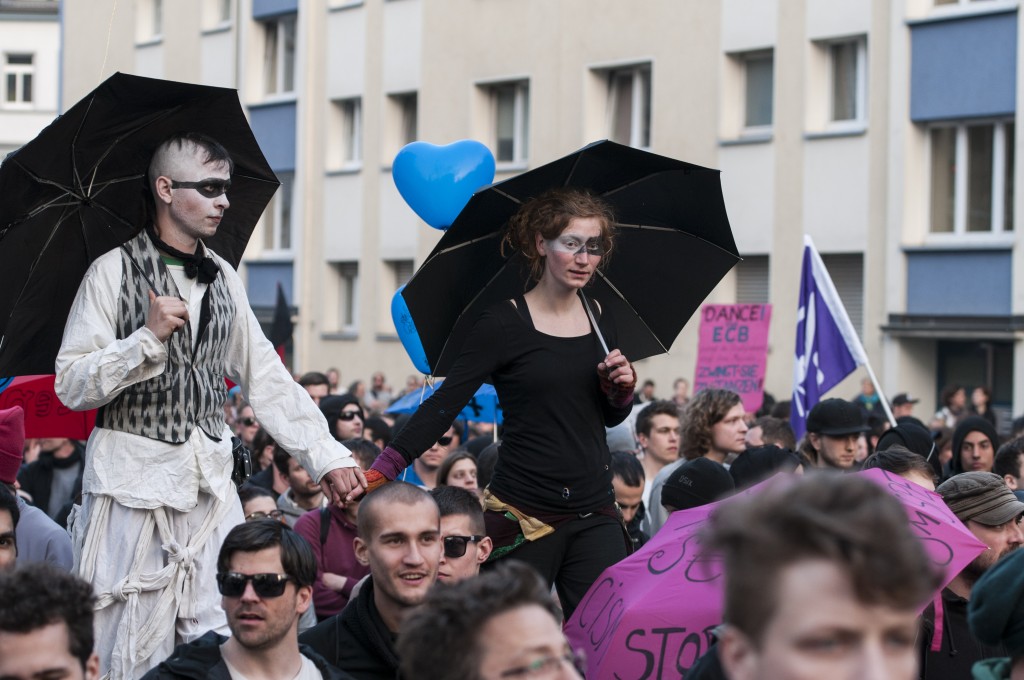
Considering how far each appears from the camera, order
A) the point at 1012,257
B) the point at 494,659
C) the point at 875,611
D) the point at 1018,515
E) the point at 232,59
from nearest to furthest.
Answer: the point at 875,611
the point at 494,659
the point at 1018,515
the point at 1012,257
the point at 232,59

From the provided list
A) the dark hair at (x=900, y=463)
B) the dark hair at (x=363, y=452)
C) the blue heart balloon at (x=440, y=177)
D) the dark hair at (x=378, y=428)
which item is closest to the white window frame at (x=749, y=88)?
the dark hair at (x=378, y=428)

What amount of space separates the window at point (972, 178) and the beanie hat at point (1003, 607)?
64.6ft

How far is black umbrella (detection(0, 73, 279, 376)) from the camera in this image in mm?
5520

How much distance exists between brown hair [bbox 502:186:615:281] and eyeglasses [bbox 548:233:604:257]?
0.03 metres

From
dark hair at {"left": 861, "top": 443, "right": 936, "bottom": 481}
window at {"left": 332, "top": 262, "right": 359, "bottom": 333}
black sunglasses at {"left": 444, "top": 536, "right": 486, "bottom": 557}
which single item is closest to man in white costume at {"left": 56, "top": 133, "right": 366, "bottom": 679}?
black sunglasses at {"left": 444, "top": 536, "right": 486, "bottom": 557}

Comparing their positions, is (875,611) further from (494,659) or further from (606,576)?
(606,576)

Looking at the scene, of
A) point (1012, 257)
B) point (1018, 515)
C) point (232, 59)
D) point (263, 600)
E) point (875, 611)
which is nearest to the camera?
point (875, 611)

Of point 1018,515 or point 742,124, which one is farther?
point 742,124

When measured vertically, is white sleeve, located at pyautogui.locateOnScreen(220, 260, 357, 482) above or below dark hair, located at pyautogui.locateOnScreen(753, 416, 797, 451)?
above

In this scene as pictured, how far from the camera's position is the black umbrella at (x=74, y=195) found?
Result: 552cm

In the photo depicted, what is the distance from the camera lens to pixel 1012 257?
2225cm

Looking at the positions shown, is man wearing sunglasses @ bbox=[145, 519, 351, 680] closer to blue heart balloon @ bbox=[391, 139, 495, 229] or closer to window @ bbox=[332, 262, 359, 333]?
blue heart balloon @ bbox=[391, 139, 495, 229]

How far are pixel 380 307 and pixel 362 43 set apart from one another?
17.5 feet

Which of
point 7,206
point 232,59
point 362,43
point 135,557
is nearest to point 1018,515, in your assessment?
point 135,557
